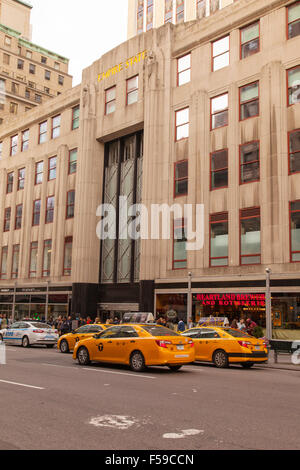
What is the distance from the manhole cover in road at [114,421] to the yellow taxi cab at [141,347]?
6372 mm

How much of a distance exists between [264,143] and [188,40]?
10409mm

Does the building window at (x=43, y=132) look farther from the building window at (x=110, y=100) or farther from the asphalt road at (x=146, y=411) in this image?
the asphalt road at (x=146, y=411)

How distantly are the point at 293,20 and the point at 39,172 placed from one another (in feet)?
87.9

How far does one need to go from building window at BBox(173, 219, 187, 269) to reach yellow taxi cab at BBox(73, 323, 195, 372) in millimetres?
13622

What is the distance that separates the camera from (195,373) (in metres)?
14.6

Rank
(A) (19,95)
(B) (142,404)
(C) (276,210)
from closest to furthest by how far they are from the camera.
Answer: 1. (B) (142,404)
2. (C) (276,210)
3. (A) (19,95)

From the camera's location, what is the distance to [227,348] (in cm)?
1672

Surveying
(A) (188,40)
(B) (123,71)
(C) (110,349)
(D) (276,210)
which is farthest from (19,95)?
(C) (110,349)

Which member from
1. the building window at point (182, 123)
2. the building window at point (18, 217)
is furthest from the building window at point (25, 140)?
the building window at point (182, 123)

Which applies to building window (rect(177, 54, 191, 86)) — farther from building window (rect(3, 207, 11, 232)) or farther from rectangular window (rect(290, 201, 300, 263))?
building window (rect(3, 207, 11, 232))

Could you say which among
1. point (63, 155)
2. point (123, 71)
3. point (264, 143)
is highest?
point (123, 71)

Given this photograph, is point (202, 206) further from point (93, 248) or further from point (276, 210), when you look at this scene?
point (93, 248)

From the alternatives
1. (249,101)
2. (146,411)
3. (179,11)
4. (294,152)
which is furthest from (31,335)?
(179,11)

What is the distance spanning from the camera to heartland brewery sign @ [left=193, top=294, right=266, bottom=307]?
2467cm
